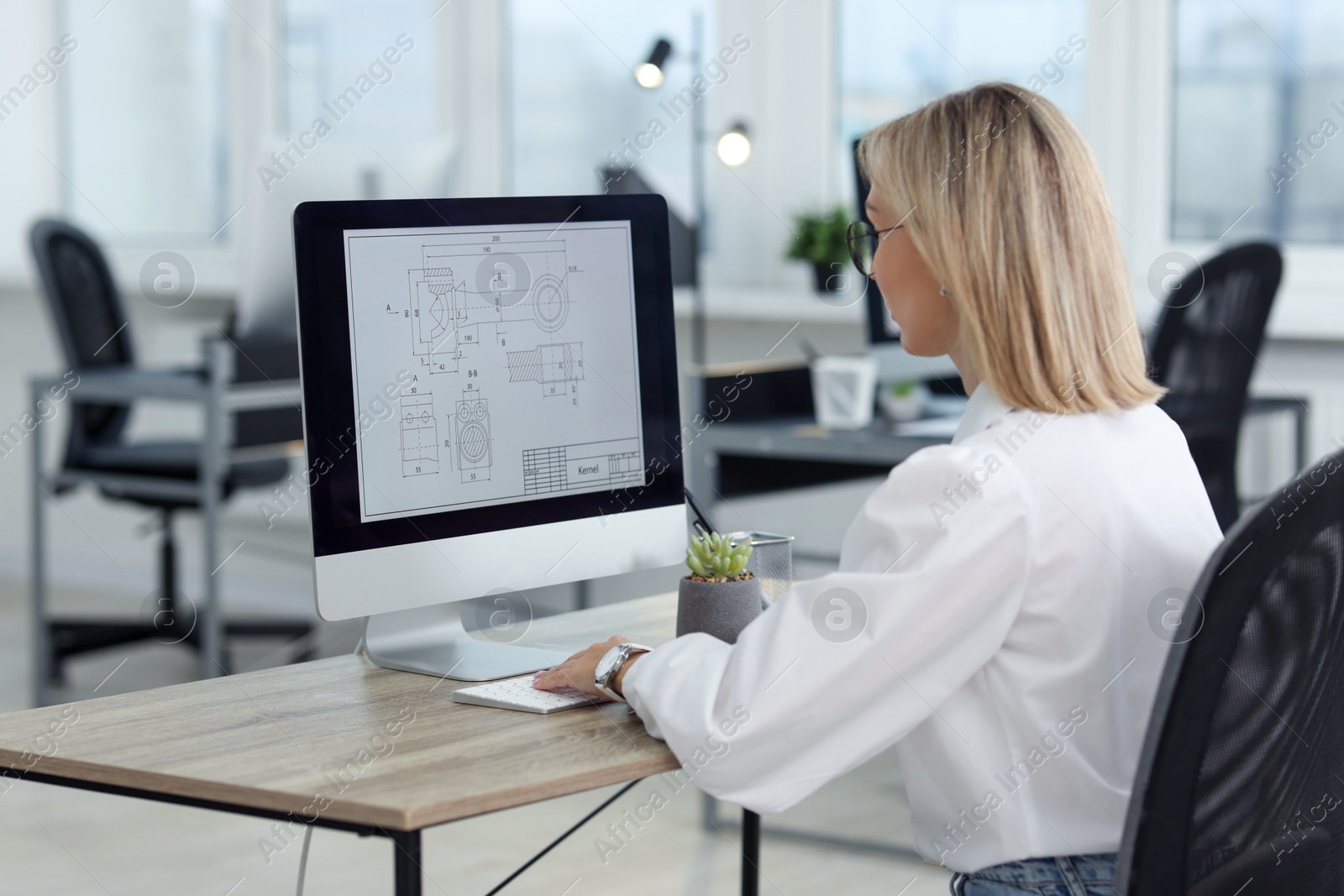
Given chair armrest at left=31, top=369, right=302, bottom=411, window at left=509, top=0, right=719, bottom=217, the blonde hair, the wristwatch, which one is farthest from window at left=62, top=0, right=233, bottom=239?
the blonde hair

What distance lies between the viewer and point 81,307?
11.9 feet

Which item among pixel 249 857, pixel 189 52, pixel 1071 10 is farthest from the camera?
pixel 189 52

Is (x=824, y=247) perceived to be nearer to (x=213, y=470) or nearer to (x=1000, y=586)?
(x=213, y=470)

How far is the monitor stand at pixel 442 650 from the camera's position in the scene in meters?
1.44

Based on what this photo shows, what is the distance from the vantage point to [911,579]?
41.4 inches

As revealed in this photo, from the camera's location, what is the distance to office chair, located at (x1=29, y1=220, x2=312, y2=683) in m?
3.58

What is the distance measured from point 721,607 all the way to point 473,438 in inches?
12.1

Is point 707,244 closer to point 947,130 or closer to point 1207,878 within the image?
point 947,130

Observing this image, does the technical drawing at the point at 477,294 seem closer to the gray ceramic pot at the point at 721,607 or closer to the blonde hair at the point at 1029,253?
the gray ceramic pot at the point at 721,607

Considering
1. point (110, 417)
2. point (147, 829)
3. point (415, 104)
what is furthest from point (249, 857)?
point (415, 104)

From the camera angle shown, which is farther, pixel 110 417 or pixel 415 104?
pixel 415 104

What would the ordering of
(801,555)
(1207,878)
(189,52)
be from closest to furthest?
(1207,878)
(801,555)
(189,52)

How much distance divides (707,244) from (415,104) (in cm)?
108

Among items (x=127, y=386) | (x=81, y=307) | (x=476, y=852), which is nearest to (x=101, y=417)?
(x=81, y=307)
